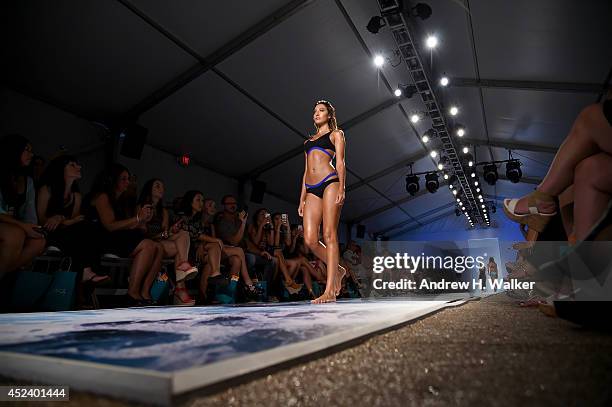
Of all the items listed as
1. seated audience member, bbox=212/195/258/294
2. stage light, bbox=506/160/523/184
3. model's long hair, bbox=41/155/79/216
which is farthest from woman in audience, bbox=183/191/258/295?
stage light, bbox=506/160/523/184

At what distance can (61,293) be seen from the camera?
7.80 feet

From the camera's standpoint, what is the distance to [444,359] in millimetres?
685

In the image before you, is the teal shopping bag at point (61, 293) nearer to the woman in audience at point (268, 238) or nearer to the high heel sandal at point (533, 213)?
the high heel sandal at point (533, 213)

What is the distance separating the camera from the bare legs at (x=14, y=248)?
7.13 feet

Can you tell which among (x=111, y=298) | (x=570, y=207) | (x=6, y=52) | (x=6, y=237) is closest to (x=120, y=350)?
(x=570, y=207)

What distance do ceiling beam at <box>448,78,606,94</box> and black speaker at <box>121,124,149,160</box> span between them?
5.42 m

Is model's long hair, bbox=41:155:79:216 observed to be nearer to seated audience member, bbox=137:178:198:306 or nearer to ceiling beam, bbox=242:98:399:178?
seated audience member, bbox=137:178:198:306

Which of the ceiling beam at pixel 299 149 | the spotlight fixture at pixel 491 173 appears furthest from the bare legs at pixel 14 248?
the spotlight fixture at pixel 491 173

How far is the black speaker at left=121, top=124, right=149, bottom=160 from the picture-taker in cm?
550

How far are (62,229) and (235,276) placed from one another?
5.61 ft

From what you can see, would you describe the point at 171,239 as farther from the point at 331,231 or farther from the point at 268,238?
the point at 268,238

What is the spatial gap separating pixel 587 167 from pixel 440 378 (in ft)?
3.81

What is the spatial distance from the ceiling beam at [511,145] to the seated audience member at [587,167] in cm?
851

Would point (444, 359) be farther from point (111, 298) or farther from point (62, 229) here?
point (111, 298)
